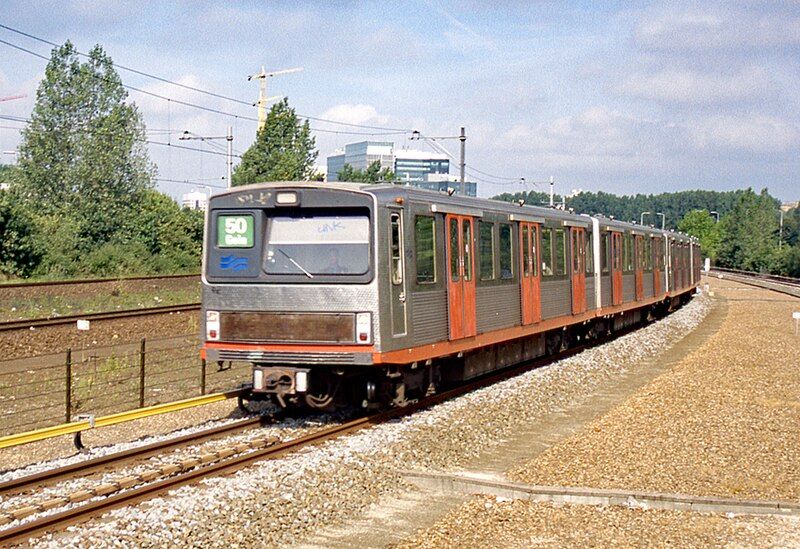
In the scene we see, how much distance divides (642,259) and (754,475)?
66.1 feet

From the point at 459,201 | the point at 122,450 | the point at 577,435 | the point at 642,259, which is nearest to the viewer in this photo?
the point at 122,450

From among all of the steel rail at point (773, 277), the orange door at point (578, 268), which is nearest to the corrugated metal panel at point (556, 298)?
the orange door at point (578, 268)

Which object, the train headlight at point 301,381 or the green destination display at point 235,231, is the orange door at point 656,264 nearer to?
the green destination display at point 235,231

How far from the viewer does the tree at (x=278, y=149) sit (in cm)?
4684

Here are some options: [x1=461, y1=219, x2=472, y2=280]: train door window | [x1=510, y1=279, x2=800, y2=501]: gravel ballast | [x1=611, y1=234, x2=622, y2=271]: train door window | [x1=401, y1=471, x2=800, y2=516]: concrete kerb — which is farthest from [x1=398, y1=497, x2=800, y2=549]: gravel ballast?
[x1=611, y1=234, x2=622, y2=271]: train door window

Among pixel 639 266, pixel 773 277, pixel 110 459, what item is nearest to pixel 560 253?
pixel 639 266

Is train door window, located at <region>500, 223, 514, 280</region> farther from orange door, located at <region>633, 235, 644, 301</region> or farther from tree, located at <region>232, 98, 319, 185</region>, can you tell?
tree, located at <region>232, 98, 319, 185</region>

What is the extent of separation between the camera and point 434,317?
43.0 ft

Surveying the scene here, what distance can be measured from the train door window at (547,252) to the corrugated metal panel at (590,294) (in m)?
2.98

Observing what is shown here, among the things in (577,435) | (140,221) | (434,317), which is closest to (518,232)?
(434,317)

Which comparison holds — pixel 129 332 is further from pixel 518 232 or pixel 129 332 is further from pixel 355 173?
pixel 355 173

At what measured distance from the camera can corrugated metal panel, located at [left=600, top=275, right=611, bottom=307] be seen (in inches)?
910

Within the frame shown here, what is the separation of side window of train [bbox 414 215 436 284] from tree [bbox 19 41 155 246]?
35.7 metres

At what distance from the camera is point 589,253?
72.8 ft
